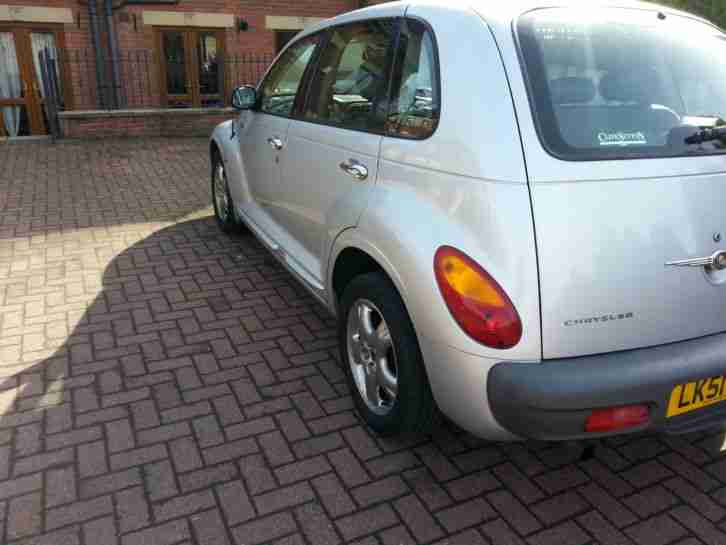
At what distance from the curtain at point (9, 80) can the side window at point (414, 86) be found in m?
11.0

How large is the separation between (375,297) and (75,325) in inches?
91.1

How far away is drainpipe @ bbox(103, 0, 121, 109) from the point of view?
38.3 ft

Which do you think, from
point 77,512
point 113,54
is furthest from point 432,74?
point 113,54

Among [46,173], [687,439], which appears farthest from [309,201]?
[46,173]

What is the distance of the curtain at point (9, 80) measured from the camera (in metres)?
11.3

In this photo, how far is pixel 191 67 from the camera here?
1284 cm

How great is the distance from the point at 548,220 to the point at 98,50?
465 inches

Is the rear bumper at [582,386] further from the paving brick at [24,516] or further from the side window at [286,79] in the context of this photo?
the side window at [286,79]

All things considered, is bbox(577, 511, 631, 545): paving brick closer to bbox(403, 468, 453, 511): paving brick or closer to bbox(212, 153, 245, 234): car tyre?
bbox(403, 468, 453, 511): paving brick

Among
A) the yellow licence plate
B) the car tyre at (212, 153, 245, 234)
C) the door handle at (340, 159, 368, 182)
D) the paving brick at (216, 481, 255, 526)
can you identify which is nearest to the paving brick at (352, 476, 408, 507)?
the paving brick at (216, 481, 255, 526)

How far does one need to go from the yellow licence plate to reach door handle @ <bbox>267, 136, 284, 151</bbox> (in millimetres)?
2605

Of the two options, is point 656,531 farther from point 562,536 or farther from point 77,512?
point 77,512

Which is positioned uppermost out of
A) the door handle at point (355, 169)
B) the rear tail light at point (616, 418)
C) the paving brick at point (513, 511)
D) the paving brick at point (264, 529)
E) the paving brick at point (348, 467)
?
the door handle at point (355, 169)

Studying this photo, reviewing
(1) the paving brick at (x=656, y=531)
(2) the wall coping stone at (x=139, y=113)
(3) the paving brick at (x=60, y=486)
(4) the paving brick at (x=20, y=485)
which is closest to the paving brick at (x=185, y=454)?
(3) the paving brick at (x=60, y=486)
